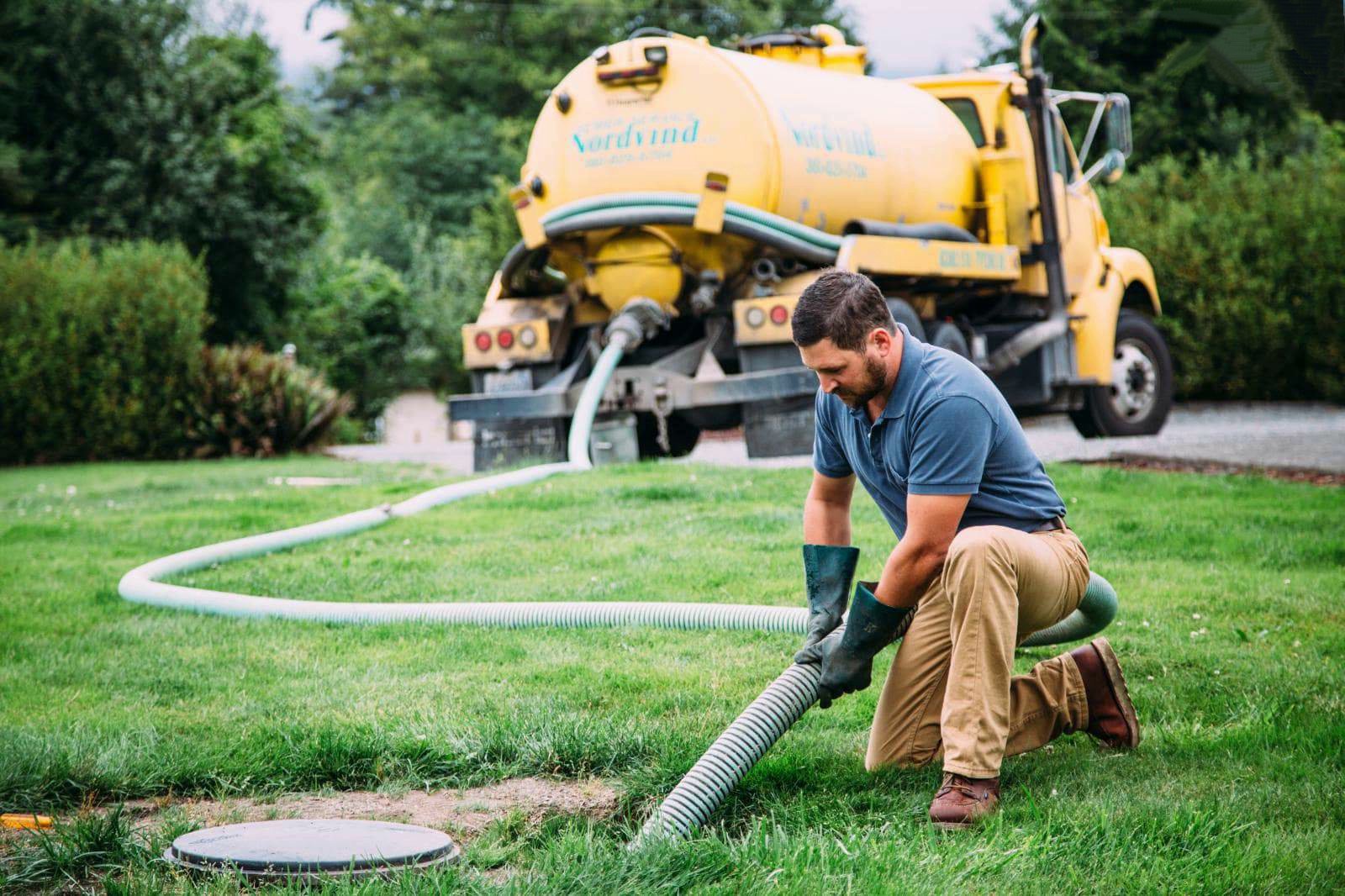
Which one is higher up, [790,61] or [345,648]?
[790,61]

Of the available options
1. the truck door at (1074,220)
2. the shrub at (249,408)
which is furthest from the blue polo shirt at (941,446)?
the shrub at (249,408)

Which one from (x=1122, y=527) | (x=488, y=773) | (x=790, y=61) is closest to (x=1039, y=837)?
(x=488, y=773)

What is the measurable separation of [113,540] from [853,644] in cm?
573

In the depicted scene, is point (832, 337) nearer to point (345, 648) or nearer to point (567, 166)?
point (345, 648)

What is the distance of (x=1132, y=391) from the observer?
12.9m

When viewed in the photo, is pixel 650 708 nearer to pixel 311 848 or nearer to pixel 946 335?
pixel 311 848

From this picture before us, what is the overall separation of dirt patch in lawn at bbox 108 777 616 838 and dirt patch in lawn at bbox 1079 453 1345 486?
6.75 m

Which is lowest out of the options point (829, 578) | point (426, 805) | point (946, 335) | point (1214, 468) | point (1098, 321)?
point (426, 805)

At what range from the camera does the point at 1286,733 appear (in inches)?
149

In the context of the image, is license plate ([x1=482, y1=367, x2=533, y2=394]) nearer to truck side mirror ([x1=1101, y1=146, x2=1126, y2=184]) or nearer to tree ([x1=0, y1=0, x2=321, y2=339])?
truck side mirror ([x1=1101, y1=146, x2=1126, y2=184])

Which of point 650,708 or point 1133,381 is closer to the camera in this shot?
point 650,708

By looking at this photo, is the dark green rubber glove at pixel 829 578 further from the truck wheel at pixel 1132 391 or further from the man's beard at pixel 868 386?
the truck wheel at pixel 1132 391

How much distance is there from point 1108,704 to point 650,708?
4.41ft

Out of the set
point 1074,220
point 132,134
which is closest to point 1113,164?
point 1074,220
